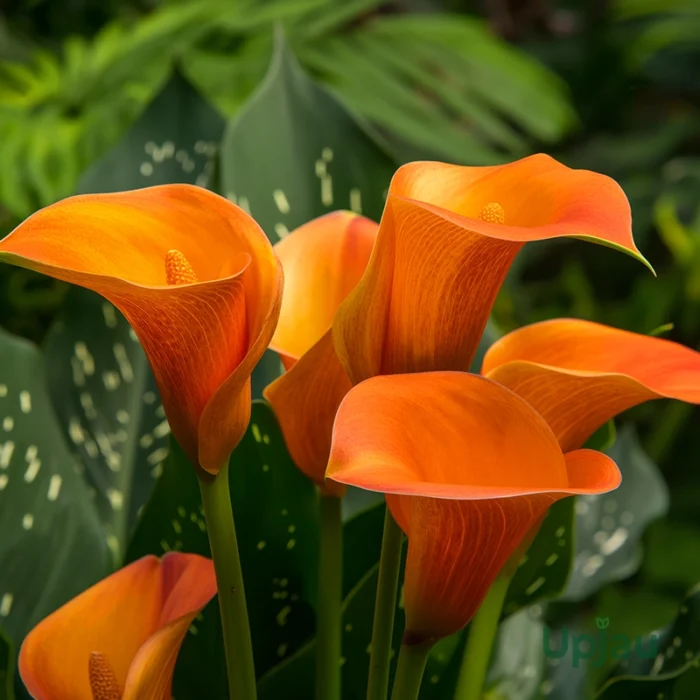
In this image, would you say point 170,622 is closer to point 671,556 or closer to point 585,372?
point 585,372

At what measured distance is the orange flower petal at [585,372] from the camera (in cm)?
23

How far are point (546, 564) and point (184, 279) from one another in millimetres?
195

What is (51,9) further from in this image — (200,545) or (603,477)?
(603,477)

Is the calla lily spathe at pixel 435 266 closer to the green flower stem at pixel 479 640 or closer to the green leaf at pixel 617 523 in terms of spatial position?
the green flower stem at pixel 479 640

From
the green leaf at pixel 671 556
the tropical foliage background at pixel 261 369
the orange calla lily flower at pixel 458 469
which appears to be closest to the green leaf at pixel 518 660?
the tropical foliage background at pixel 261 369

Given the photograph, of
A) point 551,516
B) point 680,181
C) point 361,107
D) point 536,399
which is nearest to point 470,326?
point 536,399

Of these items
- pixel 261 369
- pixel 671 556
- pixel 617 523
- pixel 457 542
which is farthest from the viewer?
pixel 671 556

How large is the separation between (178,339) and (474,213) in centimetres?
9

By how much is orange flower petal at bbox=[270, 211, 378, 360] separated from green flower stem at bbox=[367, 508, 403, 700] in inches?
3.0

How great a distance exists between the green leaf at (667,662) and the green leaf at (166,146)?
1.02 feet

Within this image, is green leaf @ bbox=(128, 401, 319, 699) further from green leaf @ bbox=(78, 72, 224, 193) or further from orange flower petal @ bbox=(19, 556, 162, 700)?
green leaf @ bbox=(78, 72, 224, 193)

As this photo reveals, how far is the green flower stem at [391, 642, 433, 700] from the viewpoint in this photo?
0.76 feet

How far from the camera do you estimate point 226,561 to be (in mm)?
241

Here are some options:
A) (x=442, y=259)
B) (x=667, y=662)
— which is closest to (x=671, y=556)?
(x=667, y=662)
